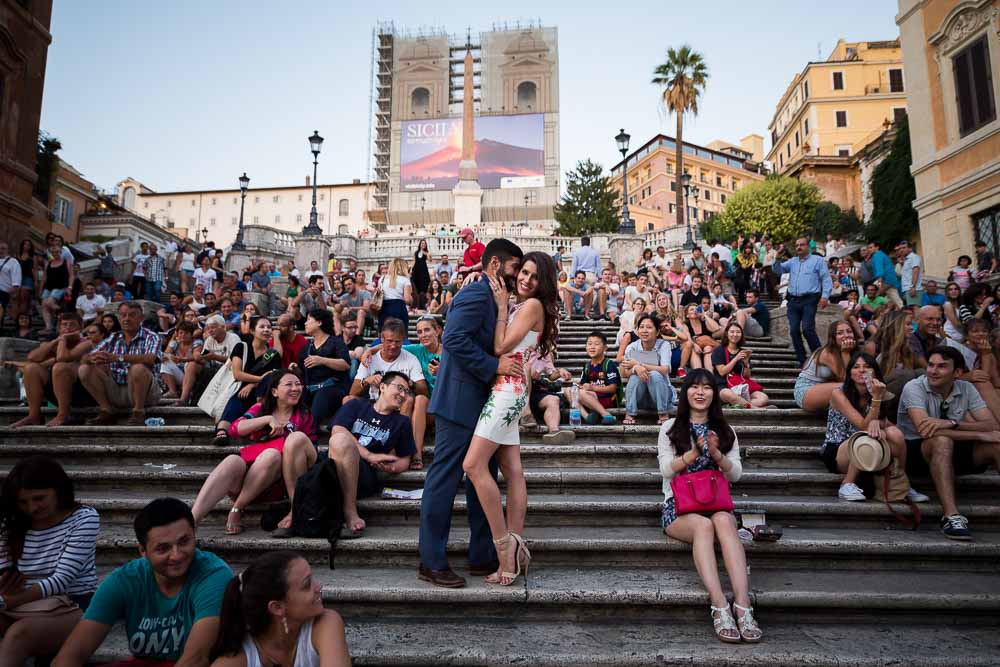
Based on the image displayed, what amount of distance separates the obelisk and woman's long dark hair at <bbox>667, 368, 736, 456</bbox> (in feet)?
108

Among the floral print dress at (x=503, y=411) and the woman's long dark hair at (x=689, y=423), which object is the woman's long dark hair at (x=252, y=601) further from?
the woman's long dark hair at (x=689, y=423)

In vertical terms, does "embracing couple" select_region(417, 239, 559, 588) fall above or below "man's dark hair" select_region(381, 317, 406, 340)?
below

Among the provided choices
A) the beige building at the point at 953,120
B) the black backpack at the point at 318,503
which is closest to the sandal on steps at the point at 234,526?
the black backpack at the point at 318,503

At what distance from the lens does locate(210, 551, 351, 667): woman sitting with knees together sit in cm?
230

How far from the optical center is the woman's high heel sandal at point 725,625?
2932 millimetres

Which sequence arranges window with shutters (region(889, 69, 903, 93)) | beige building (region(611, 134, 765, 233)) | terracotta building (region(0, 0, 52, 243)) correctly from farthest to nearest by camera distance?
beige building (region(611, 134, 765, 233)) < window with shutters (region(889, 69, 903, 93)) < terracotta building (region(0, 0, 52, 243))

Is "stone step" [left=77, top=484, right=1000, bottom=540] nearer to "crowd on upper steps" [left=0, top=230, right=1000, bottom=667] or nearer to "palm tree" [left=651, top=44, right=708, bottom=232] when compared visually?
"crowd on upper steps" [left=0, top=230, right=1000, bottom=667]

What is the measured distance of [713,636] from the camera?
302cm

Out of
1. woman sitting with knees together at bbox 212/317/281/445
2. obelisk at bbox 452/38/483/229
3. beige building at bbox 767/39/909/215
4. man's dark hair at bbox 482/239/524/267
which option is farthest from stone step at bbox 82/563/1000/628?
beige building at bbox 767/39/909/215

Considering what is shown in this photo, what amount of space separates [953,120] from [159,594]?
19.4 m

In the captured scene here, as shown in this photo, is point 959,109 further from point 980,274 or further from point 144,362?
point 144,362

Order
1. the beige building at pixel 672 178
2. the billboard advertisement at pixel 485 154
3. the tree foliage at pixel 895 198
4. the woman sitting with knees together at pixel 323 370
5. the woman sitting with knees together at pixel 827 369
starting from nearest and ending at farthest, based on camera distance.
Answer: the woman sitting with knees together at pixel 827 369, the woman sitting with knees together at pixel 323 370, the tree foliage at pixel 895 198, the billboard advertisement at pixel 485 154, the beige building at pixel 672 178

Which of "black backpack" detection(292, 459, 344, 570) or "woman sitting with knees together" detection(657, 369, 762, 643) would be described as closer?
"woman sitting with knees together" detection(657, 369, 762, 643)

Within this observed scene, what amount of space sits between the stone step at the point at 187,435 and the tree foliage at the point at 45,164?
96.9 ft
